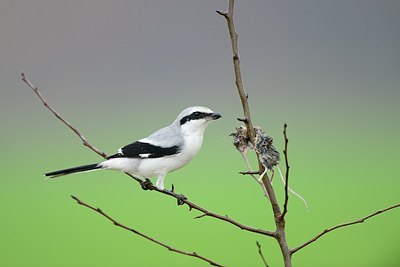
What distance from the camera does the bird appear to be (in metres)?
0.82

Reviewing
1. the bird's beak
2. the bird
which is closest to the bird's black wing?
the bird

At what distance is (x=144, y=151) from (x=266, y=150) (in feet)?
0.82

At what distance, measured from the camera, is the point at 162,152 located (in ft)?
2.80

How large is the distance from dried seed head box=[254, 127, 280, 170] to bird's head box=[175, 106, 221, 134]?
0.25 feet

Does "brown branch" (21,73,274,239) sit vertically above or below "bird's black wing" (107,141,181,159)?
below

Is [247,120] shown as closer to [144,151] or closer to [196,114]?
[196,114]

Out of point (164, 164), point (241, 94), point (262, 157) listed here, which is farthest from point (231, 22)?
point (164, 164)

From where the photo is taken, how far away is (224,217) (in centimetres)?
69

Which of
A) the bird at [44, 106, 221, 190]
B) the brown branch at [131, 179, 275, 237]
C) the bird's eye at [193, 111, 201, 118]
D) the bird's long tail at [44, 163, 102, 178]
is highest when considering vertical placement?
the bird's eye at [193, 111, 201, 118]

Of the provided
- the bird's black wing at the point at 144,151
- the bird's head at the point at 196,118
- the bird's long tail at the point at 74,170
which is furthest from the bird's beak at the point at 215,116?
the bird's long tail at the point at 74,170

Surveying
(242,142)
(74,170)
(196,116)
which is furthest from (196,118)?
(74,170)

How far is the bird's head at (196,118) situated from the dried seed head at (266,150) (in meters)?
0.08

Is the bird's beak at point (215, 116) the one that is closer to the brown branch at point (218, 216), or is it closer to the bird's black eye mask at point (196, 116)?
the bird's black eye mask at point (196, 116)

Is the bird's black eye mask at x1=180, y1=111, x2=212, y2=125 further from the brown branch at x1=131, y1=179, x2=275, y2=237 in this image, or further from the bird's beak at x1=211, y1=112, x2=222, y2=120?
the brown branch at x1=131, y1=179, x2=275, y2=237
